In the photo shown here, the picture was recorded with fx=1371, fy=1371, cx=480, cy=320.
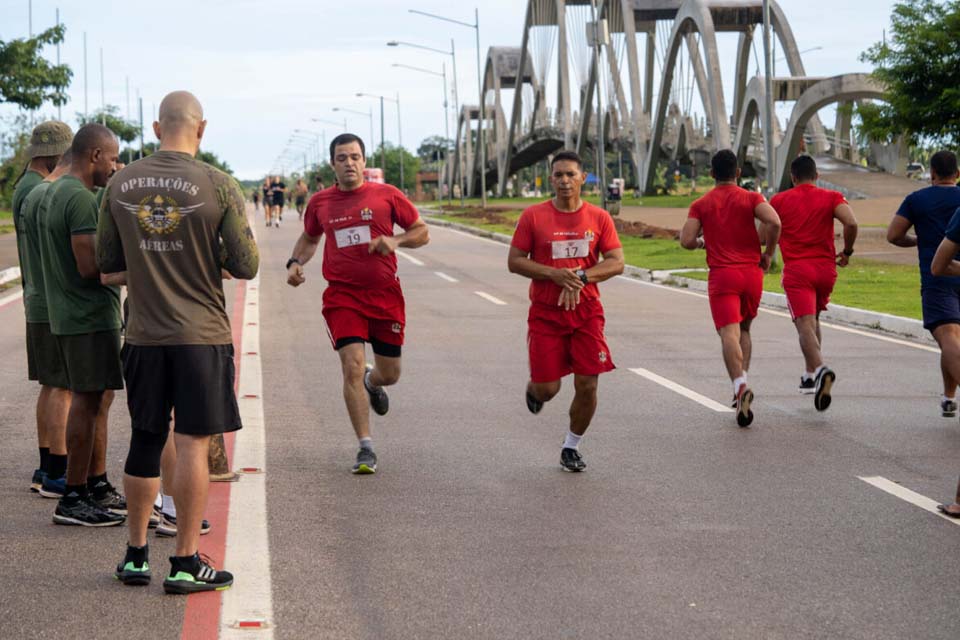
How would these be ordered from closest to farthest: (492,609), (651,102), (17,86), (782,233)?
1. (492,609)
2. (782,233)
3. (17,86)
4. (651,102)

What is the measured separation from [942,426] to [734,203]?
204 centimetres

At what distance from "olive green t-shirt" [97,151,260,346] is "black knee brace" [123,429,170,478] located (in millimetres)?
378

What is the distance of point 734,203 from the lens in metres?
9.48

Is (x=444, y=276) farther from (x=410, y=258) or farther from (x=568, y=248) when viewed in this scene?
(x=568, y=248)

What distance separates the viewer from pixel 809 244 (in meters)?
10.1

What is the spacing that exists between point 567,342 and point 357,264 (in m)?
1.28

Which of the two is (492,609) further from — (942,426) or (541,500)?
(942,426)

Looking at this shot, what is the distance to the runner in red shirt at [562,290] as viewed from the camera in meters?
7.64

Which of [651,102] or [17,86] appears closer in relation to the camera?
[17,86]

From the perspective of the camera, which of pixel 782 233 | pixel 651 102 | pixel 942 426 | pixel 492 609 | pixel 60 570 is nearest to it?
pixel 492 609

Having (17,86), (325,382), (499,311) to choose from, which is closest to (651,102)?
(17,86)

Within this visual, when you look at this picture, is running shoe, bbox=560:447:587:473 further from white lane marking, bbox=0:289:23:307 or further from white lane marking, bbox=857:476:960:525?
white lane marking, bbox=0:289:23:307

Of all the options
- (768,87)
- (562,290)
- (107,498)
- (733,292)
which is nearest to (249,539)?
(107,498)

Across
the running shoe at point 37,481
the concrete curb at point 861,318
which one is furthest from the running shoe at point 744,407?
the concrete curb at point 861,318
